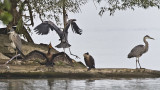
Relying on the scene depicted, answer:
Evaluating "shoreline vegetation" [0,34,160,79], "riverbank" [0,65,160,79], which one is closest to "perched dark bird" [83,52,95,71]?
"shoreline vegetation" [0,34,160,79]

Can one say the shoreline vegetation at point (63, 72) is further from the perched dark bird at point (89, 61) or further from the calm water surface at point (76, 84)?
the perched dark bird at point (89, 61)

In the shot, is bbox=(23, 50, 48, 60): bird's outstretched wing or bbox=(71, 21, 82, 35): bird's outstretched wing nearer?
bbox=(23, 50, 48, 60): bird's outstretched wing

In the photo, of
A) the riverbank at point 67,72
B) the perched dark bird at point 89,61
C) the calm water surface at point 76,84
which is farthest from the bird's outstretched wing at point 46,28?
the calm water surface at point 76,84

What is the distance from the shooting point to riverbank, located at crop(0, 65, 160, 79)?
1644 cm

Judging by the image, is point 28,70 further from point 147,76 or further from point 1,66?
Answer: point 147,76

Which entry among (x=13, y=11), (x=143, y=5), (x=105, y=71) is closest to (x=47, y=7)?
(x=13, y=11)

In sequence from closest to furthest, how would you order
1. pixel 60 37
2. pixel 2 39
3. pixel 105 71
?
1. pixel 105 71
2. pixel 60 37
3. pixel 2 39

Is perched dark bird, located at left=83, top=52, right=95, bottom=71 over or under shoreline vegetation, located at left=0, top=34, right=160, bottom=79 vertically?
over

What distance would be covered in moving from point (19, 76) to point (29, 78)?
1.33ft

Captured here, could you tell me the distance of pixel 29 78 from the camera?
16.6 metres

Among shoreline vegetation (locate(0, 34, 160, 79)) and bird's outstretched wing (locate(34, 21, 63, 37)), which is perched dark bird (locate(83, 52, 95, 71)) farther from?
bird's outstretched wing (locate(34, 21, 63, 37))

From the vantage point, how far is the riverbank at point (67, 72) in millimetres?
16438

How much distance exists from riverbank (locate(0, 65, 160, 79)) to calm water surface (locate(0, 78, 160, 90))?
1.43 feet

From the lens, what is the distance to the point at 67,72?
17.1 metres
